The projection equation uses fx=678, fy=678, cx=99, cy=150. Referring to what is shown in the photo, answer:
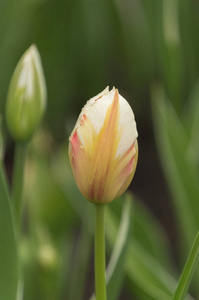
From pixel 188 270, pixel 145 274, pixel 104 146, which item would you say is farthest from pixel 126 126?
pixel 145 274

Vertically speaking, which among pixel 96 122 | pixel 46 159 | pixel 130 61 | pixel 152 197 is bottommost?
pixel 152 197

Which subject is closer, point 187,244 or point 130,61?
point 187,244

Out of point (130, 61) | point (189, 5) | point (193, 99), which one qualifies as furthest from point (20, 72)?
point (130, 61)

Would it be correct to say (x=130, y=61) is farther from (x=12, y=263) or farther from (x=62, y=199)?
(x=12, y=263)

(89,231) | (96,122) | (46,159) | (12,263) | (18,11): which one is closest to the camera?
(96,122)

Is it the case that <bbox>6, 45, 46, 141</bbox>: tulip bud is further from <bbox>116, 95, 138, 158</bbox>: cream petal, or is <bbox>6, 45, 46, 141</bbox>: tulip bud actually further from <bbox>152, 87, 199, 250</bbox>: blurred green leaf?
<bbox>152, 87, 199, 250</bbox>: blurred green leaf

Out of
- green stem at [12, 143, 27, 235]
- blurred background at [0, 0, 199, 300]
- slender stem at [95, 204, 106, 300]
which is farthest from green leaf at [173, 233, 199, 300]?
blurred background at [0, 0, 199, 300]

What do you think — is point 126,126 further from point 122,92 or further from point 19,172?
point 122,92
